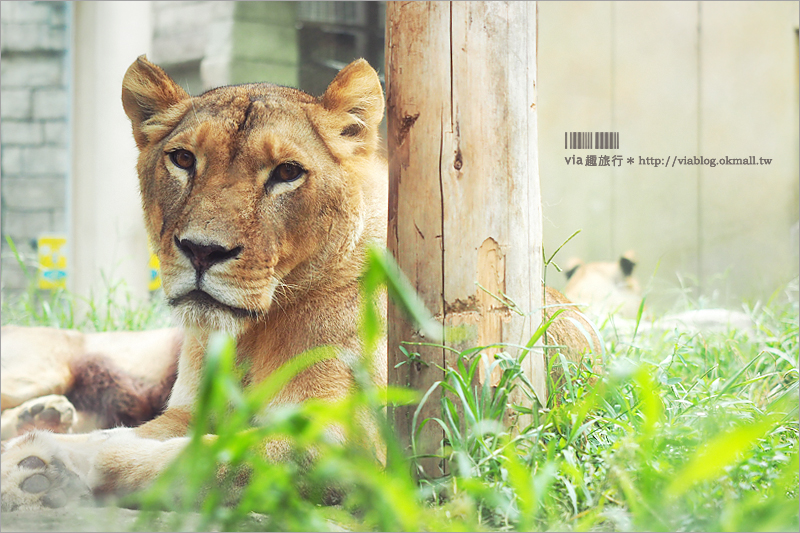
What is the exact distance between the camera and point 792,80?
5.37 m

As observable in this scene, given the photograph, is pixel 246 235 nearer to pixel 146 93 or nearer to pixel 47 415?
pixel 146 93

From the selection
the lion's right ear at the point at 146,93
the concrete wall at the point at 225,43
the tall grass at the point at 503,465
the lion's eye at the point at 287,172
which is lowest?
the tall grass at the point at 503,465

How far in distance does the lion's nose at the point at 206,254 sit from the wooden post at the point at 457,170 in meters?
Result: 0.58

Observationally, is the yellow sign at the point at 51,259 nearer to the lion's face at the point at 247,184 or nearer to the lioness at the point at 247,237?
the lioness at the point at 247,237

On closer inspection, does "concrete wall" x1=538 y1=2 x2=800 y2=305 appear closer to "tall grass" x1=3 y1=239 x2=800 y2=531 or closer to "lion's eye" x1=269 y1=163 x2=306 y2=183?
"lion's eye" x1=269 y1=163 x2=306 y2=183

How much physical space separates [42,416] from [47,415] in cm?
3

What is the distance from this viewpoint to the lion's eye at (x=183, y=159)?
261 cm

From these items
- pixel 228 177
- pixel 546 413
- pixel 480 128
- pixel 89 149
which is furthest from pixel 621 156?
pixel 89 149

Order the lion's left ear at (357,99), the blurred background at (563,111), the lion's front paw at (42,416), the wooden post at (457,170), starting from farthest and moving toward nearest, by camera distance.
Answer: the blurred background at (563,111) → the lion's front paw at (42,416) → the lion's left ear at (357,99) → the wooden post at (457,170)

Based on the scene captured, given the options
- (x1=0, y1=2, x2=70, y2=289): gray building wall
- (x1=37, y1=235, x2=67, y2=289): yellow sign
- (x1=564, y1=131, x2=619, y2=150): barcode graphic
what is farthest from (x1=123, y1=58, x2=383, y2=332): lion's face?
(x1=0, y1=2, x2=70, y2=289): gray building wall

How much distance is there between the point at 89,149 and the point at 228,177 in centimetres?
365

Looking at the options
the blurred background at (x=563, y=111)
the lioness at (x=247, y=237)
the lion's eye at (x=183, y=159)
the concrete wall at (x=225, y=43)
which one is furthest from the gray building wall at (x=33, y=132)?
the lion's eye at (x=183, y=159)

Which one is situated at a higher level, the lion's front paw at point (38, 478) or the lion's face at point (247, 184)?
the lion's face at point (247, 184)

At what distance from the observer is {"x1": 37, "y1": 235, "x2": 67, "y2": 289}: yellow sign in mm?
5594
